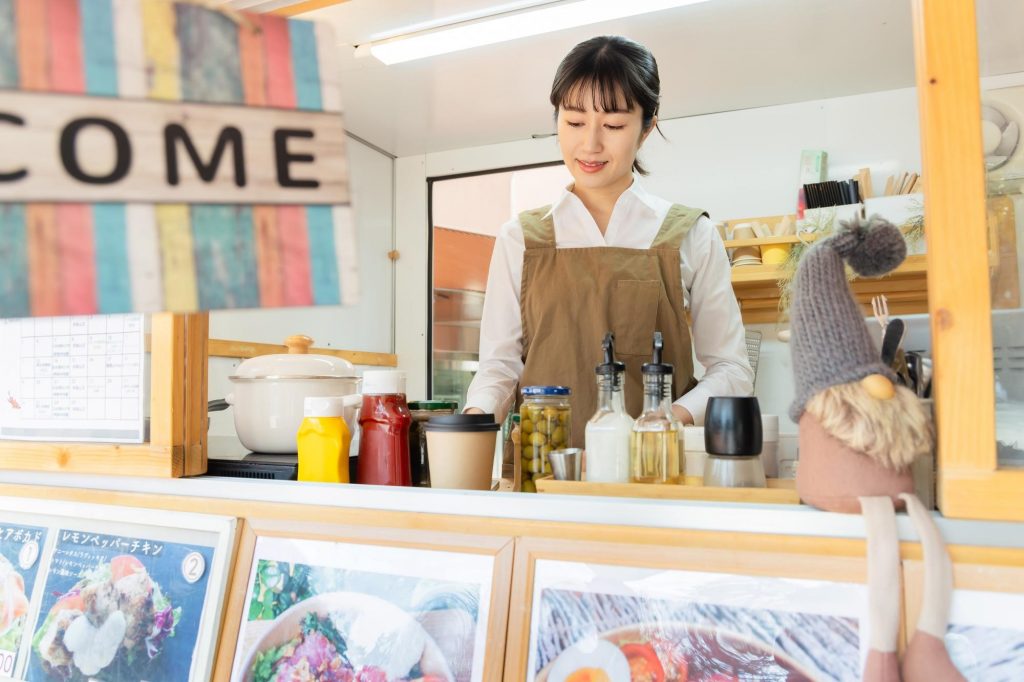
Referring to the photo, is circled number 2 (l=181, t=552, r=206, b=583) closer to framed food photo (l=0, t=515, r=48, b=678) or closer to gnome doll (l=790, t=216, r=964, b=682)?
framed food photo (l=0, t=515, r=48, b=678)

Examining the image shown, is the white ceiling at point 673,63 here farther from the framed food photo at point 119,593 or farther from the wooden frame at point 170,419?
the framed food photo at point 119,593

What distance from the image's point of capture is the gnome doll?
55cm

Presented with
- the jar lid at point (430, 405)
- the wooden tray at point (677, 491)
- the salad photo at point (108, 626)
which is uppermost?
the jar lid at point (430, 405)

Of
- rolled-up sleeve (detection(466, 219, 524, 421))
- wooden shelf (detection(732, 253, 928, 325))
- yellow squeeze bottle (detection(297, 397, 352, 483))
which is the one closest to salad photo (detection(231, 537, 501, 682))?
yellow squeeze bottle (detection(297, 397, 352, 483))

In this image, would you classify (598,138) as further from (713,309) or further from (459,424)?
(459,424)

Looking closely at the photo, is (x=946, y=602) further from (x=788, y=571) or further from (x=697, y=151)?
(x=697, y=151)

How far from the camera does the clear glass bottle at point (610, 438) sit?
820 mm

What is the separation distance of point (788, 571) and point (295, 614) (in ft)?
1.63

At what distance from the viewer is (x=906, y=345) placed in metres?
0.95

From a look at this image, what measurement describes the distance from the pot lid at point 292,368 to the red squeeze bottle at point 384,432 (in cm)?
8

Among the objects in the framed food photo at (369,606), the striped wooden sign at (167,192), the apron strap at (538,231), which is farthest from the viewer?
the apron strap at (538,231)

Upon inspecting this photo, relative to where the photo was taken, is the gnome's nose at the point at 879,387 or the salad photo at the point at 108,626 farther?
the salad photo at the point at 108,626

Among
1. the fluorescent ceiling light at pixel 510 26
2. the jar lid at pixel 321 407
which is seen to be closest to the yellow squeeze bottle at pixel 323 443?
the jar lid at pixel 321 407

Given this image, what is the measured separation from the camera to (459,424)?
0.89m
